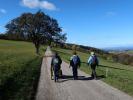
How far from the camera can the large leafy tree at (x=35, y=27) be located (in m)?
73.0

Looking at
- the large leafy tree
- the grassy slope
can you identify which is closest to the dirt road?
the grassy slope

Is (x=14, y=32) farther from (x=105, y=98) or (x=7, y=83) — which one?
(x=105, y=98)

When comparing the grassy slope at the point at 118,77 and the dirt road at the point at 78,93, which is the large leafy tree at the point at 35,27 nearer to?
the grassy slope at the point at 118,77

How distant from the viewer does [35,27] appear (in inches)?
2876

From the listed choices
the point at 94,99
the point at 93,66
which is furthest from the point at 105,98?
the point at 93,66

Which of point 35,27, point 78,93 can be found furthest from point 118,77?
point 35,27

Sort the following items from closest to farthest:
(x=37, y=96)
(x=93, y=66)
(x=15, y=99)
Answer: (x=15, y=99) < (x=37, y=96) < (x=93, y=66)

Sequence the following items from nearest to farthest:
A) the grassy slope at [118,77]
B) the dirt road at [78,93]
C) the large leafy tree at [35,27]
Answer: the dirt road at [78,93] < the grassy slope at [118,77] < the large leafy tree at [35,27]

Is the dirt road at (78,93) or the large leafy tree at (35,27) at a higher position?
the large leafy tree at (35,27)

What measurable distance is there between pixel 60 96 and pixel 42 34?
59250 millimetres

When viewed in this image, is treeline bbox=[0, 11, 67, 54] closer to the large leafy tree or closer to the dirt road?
the large leafy tree

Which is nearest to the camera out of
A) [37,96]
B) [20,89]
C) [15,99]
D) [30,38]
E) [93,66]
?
[15,99]

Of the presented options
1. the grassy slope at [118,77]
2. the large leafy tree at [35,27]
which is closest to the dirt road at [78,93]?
the grassy slope at [118,77]

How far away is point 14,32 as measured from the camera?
74438mm
